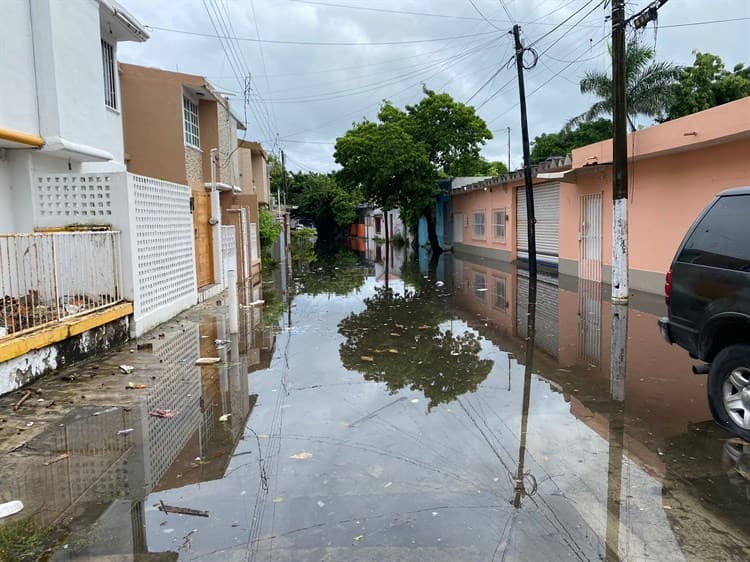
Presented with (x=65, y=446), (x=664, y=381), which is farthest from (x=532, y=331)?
(x=65, y=446)

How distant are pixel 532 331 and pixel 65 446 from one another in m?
7.68

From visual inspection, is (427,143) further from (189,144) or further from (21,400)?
(21,400)

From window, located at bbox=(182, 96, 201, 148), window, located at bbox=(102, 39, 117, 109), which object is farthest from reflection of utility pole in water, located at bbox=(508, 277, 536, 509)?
window, located at bbox=(182, 96, 201, 148)

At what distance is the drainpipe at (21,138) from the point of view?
28.4 feet

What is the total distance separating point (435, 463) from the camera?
4.80 m

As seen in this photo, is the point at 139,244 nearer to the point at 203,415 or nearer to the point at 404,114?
the point at 203,415

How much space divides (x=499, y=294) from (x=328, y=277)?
8.10m

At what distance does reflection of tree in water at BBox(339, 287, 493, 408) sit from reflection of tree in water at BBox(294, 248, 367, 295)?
4897mm

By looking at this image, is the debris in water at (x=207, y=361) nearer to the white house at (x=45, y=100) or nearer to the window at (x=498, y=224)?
the white house at (x=45, y=100)

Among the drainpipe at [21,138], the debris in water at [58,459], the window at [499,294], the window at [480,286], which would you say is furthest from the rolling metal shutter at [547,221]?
the debris in water at [58,459]

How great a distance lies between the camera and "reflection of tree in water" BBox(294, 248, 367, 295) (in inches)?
711

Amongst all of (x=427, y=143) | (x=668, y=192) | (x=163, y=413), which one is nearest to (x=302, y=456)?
(x=163, y=413)

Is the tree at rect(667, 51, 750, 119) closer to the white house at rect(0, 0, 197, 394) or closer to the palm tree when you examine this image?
the palm tree

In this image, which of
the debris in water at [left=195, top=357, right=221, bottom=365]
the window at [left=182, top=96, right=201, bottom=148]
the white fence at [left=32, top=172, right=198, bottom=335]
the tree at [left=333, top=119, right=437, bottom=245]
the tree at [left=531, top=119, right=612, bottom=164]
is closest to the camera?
the debris in water at [left=195, top=357, right=221, bottom=365]
